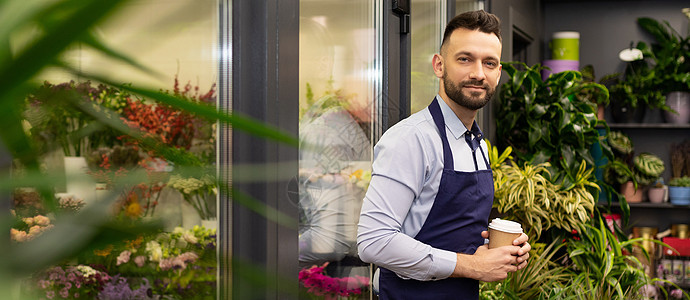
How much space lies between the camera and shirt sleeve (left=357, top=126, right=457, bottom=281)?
1676 mm

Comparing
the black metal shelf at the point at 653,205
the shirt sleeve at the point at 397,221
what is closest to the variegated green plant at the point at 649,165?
the black metal shelf at the point at 653,205

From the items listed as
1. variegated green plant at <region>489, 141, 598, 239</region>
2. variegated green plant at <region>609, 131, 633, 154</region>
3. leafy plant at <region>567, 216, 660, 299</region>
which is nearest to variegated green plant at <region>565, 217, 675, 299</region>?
leafy plant at <region>567, 216, 660, 299</region>

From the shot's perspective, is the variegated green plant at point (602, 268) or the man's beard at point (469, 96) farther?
the variegated green plant at point (602, 268)

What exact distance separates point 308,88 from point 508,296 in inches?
58.1

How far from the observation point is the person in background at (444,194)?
1695 millimetres

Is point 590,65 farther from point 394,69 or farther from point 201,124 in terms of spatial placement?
point 201,124

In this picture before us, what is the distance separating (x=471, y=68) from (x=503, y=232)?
497 mm

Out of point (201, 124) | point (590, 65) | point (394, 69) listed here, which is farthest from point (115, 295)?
point (590, 65)

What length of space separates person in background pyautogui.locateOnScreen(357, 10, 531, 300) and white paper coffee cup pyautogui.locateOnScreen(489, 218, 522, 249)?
0.02m

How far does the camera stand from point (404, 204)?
171 cm

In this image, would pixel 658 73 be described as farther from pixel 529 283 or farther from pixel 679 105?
pixel 529 283

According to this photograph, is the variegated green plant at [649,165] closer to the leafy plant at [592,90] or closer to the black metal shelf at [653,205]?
the black metal shelf at [653,205]

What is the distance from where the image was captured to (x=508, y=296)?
285cm

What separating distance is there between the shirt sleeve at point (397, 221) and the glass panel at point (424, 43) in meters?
1.06
